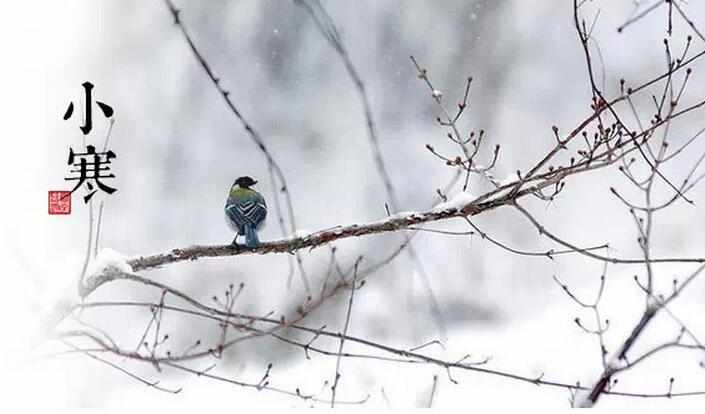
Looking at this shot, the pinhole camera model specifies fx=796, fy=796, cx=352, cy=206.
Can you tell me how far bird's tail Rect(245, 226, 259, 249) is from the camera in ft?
4.75

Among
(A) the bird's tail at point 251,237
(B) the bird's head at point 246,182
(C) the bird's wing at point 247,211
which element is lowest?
(A) the bird's tail at point 251,237

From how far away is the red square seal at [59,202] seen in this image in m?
1.42

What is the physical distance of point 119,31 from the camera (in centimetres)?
146

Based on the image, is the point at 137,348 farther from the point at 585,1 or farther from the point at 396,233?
the point at 585,1

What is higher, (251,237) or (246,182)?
(246,182)

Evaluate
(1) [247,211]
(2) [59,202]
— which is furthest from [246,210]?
(2) [59,202]

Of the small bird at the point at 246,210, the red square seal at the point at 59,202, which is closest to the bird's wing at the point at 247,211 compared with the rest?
the small bird at the point at 246,210

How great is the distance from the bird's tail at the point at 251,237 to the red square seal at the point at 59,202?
0.32 meters

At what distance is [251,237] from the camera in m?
1.45

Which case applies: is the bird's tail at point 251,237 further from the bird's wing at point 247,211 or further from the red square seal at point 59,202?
the red square seal at point 59,202

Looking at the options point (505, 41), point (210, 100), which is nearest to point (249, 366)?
point (210, 100)

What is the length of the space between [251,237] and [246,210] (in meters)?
0.05

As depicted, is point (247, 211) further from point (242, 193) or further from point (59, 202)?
point (59, 202)

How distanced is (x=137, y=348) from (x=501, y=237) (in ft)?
2.25
